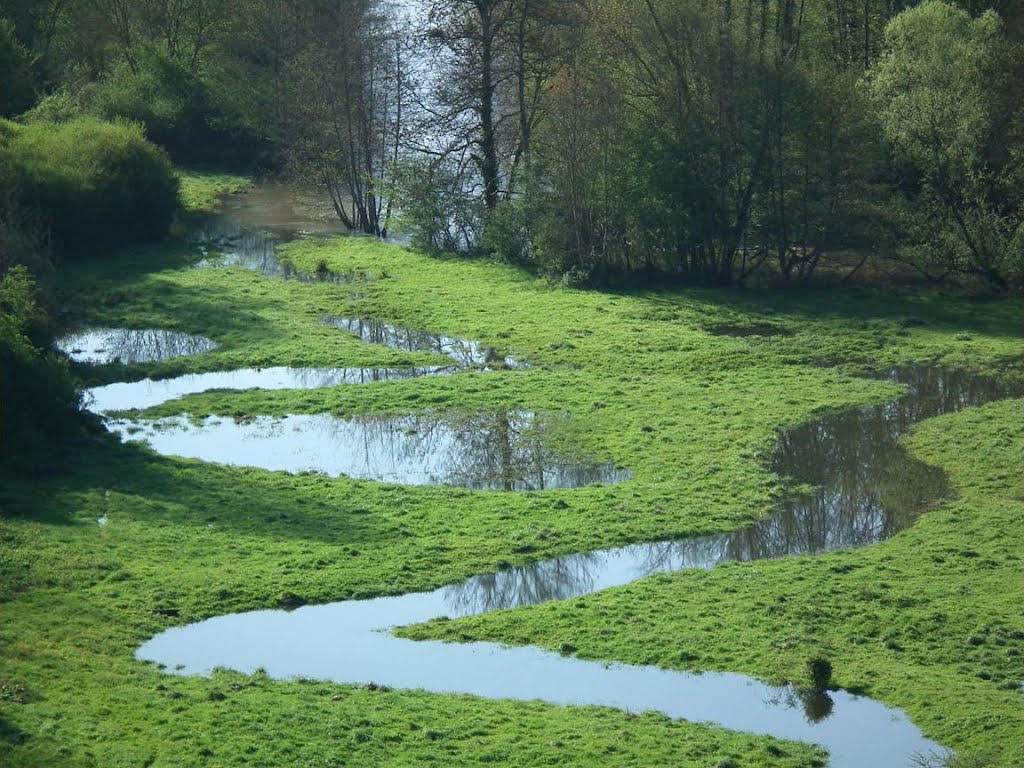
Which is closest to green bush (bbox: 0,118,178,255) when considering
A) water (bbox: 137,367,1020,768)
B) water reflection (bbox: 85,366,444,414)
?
water reflection (bbox: 85,366,444,414)

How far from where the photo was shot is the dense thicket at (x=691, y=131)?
126 ft

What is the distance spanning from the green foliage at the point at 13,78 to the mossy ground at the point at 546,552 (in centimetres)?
2546

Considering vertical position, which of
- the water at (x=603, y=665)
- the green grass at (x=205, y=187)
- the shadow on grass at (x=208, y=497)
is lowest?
the water at (x=603, y=665)

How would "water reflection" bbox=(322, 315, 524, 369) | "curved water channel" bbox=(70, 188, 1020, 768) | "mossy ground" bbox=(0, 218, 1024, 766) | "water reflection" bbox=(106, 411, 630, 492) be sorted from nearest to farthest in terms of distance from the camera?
"mossy ground" bbox=(0, 218, 1024, 766) → "curved water channel" bbox=(70, 188, 1020, 768) → "water reflection" bbox=(106, 411, 630, 492) → "water reflection" bbox=(322, 315, 524, 369)

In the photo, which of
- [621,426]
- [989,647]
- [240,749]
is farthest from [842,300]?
[240,749]

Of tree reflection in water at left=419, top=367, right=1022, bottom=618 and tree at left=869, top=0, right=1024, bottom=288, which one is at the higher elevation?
tree at left=869, top=0, right=1024, bottom=288

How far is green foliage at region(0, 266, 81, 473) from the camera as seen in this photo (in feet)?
78.3

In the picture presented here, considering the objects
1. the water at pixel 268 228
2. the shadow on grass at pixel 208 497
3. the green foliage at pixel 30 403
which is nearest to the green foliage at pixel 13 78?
the water at pixel 268 228

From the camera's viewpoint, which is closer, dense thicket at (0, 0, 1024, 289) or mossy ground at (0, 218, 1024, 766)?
mossy ground at (0, 218, 1024, 766)

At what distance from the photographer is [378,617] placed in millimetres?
19109

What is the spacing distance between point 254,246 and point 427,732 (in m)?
37.4

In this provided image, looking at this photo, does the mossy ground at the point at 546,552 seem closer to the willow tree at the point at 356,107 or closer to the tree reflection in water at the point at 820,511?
the tree reflection in water at the point at 820,511

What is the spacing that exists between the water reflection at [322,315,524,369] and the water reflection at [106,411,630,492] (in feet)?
14.9

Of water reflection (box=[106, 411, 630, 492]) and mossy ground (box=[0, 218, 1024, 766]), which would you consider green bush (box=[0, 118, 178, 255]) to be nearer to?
mossy ground (box=[0, 218, 1024, 766])
